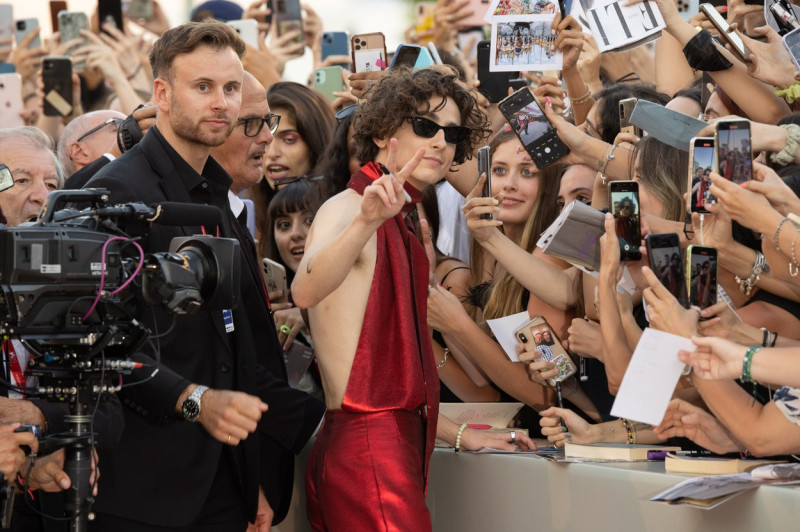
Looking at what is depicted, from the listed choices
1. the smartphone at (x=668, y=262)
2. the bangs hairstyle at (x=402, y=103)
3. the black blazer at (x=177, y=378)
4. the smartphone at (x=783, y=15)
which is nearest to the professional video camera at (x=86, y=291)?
the black blazer at (x=177, y=378)

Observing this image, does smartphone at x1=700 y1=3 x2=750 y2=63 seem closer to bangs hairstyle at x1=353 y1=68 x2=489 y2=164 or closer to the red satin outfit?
bangs hairstyle at x1=353 y1=68 x2=489 y2=164

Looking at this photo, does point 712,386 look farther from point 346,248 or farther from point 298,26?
point 298,26

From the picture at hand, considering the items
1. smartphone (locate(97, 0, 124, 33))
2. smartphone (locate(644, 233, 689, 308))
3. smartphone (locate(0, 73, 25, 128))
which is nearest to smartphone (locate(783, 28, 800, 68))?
smartphone (locate(644, 233, 689, 308))

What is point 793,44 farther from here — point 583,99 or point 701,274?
point 583,99

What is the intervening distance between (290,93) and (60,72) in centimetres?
202

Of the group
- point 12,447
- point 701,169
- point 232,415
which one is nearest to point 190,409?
point 232,415

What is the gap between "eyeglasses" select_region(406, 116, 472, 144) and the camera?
12.7ft

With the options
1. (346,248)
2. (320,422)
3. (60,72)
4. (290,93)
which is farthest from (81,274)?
(60,72)

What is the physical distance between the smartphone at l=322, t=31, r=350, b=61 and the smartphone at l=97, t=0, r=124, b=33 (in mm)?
1545

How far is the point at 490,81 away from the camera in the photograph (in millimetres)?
5477

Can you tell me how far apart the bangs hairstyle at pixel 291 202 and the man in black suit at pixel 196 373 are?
1.28 meters

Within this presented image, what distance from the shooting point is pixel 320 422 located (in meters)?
4.24

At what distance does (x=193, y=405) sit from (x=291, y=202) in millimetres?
2246

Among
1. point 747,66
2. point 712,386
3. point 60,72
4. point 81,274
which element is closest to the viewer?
point 81,274
